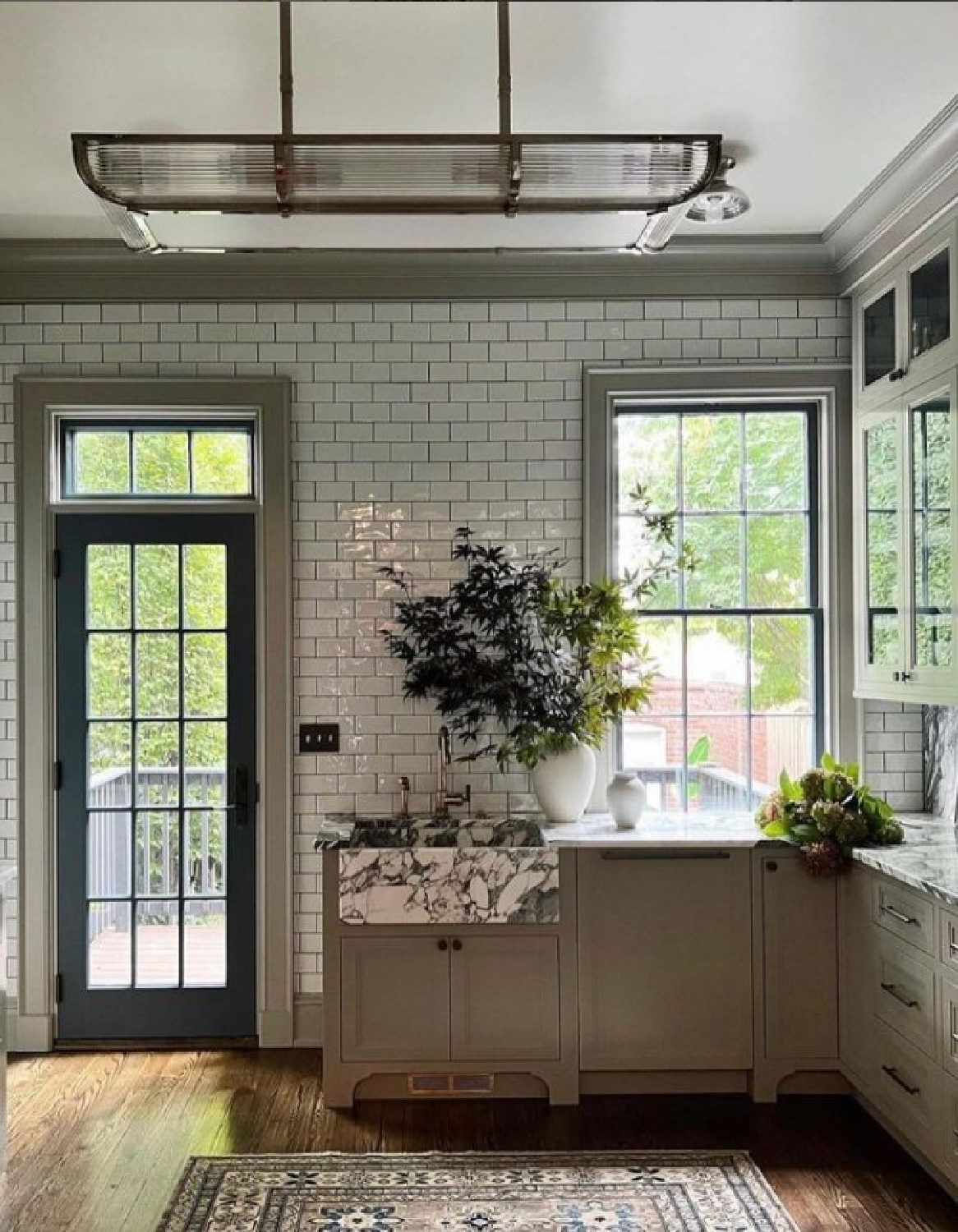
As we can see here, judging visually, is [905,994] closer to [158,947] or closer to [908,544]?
[908,544]

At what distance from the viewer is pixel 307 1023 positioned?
177 inches

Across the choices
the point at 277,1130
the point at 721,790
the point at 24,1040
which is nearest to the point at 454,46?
the point at 721,790

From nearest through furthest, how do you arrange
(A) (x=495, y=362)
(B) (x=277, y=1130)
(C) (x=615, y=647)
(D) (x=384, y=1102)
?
(B) (x=277, y=1130) < (D) (x=384, y=1102) < (C) (x=615, y=647) < (A) (x=495, y=362)

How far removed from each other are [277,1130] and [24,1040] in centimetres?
133

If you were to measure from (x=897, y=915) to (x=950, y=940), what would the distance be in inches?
14.1

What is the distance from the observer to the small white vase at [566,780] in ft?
14.0

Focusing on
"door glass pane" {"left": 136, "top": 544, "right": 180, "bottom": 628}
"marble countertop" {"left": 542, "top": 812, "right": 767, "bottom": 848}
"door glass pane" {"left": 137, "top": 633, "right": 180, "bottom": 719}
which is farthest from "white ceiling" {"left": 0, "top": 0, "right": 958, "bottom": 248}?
"marble countertop" {"left": 542, "top": 812, "right": 767, "bottom": 848}

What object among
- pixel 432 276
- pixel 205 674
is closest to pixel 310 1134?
pixel 205 674

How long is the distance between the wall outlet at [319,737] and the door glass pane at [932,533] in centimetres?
215

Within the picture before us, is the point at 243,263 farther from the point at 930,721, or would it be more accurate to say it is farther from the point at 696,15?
the point at 930,721

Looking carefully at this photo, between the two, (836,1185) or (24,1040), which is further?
(24,1040)

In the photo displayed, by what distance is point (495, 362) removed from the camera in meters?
4.56

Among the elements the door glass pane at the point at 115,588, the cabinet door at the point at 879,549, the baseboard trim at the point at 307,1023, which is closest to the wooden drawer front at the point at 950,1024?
the cabinet door at the point at 879,549

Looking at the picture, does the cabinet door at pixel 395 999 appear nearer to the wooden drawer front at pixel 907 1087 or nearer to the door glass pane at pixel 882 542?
the wooden drawer front at pixel 907 1087
